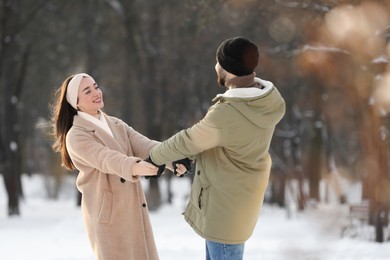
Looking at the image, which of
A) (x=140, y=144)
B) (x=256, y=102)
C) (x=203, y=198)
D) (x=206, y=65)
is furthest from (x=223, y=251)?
(x=206, y=65)

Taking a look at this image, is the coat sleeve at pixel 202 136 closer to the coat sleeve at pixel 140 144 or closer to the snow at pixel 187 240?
the coat sleeve at pixel 140 144

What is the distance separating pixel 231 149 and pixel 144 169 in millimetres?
668

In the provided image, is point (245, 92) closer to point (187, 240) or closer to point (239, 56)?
point (239, 56)

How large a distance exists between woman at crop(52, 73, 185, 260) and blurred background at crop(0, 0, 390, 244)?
826 cm

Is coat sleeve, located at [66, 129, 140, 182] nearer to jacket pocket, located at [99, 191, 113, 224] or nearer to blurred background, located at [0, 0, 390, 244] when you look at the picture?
jacket pocket, located at [99, 191, 113, 224]

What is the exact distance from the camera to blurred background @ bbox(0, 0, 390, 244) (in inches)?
544

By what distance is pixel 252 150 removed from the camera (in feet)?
15.8

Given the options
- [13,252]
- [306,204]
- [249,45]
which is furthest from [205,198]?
[306,204]

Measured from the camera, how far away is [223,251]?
4.82m

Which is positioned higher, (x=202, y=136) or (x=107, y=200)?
(x=202, y=136)

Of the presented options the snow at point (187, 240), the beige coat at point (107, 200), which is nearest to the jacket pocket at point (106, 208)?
the beige coat at point (107, 200)

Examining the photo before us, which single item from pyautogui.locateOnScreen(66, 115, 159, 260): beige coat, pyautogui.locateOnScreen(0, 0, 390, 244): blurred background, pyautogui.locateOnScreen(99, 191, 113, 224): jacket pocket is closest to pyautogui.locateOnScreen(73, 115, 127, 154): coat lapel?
pyautogui.locateOnScreen(66, 115, 159, 260): beige coat

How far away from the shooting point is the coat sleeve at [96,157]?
524 centimetres

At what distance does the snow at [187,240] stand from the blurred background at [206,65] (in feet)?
3.04
